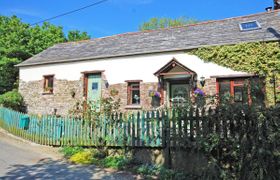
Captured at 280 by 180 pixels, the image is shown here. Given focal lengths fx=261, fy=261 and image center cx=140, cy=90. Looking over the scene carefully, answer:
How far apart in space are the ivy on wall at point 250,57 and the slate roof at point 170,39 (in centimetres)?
32

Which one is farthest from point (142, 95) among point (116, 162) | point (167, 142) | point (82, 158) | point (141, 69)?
point (167, 142)

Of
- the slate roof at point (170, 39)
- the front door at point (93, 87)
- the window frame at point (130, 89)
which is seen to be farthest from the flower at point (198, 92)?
the front door at point (93, 87)

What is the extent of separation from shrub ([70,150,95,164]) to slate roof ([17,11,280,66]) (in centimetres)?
717

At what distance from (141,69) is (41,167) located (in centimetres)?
811

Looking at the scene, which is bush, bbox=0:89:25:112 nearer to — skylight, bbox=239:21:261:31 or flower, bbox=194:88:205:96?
flower, bbox=194:88:205:96

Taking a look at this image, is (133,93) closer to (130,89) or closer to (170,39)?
(130,89)

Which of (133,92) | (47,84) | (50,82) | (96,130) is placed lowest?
(96,130)

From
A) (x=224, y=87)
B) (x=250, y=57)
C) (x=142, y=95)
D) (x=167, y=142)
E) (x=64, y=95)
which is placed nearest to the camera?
(x=167, y=142)

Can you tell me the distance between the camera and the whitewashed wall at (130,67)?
12.9 metres

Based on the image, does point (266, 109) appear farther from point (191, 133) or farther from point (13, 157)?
point (13, 157)

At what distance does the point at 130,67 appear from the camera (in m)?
14.7

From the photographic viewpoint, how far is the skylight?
528 inches

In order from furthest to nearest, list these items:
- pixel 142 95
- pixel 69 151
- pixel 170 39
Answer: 1. pixel 170 39
2. pixel 142 95
3. pixel 69 151

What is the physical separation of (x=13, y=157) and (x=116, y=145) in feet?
11.1
